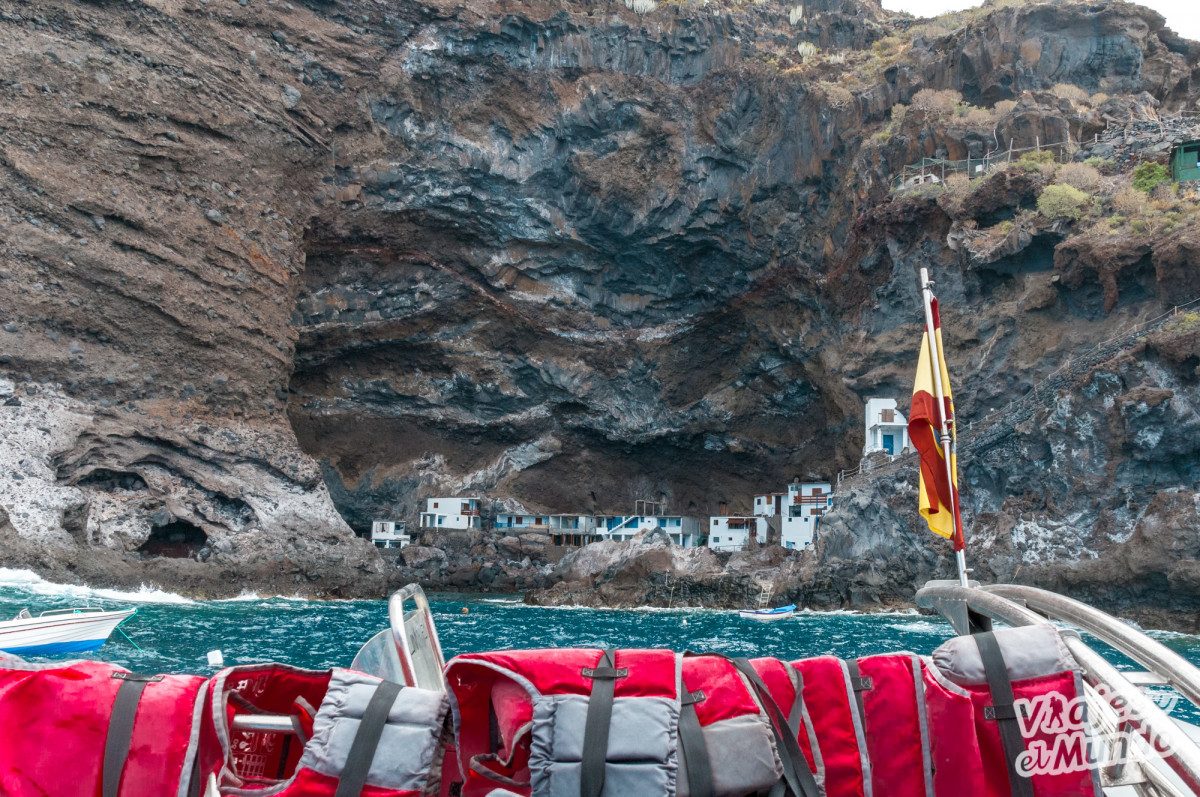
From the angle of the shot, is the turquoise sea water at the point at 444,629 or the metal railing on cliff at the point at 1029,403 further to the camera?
the metal railing on cliff at the point at 1029,403

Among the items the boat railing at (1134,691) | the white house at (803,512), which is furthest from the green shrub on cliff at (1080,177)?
the boat railing at (1134,691)

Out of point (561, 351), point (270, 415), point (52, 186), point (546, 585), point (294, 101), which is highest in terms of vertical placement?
point (294, 101)

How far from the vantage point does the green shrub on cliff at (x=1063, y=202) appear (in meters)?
41.6

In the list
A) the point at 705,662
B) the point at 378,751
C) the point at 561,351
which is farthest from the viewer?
the point at 561,351

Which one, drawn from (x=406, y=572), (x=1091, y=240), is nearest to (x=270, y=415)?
(x=406, y=572)

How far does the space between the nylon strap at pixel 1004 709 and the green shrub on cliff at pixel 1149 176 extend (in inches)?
1769

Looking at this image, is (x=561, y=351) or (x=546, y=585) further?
(x=561, y=351)

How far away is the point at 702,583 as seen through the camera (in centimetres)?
4397

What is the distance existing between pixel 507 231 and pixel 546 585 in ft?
62.9

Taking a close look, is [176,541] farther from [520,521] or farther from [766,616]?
[766,616]

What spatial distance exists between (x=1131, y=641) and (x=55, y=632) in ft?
73.8

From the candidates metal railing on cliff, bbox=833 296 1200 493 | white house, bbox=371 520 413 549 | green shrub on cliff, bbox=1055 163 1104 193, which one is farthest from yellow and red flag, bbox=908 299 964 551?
white house, bbox=371 520 413 549

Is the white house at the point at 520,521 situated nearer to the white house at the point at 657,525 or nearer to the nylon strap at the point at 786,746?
the white house at the point at 657,525

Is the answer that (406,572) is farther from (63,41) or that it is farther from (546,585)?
(63,41)
